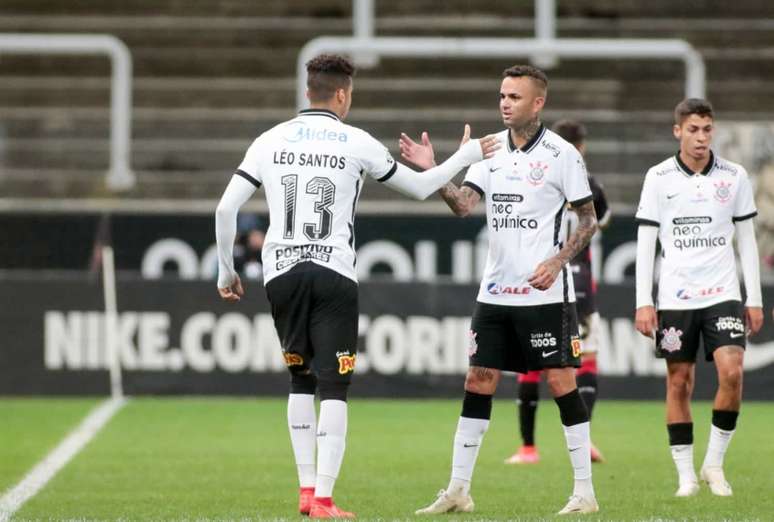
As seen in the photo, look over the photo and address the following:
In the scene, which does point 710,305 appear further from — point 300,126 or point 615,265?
point 615,265

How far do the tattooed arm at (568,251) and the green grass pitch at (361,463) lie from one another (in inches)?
45.1

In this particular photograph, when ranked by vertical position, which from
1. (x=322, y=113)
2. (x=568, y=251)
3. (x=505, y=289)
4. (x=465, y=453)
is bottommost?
(x=465, y=453)

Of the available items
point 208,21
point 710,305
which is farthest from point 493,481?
point 208,21

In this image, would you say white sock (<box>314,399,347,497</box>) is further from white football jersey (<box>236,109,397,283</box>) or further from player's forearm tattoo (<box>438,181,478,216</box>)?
player's forearm tattoo (<box>438,181,478,216</box>)

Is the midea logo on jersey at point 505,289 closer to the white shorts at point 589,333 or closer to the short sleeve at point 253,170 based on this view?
the short sleeve at point 253,170

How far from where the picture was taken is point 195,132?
2058 cm

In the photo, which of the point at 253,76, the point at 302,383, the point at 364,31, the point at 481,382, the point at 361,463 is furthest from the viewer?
the point at 253,76

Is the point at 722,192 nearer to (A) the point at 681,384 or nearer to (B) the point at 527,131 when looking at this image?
(A) the point at 681,384

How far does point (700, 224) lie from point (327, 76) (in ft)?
7.87

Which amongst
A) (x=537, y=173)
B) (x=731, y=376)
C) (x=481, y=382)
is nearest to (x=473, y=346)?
(x=481, y=382)

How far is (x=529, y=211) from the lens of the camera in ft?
25.7

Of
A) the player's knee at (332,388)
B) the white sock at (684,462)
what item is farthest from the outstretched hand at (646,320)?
the player's knee at (332,388)

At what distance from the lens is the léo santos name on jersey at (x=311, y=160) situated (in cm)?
742

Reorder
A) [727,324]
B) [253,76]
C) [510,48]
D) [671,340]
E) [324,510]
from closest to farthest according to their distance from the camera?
1. [324,510]
2. [727,324]
3. [671,340]
4. [510,48]
5. [253,76]
